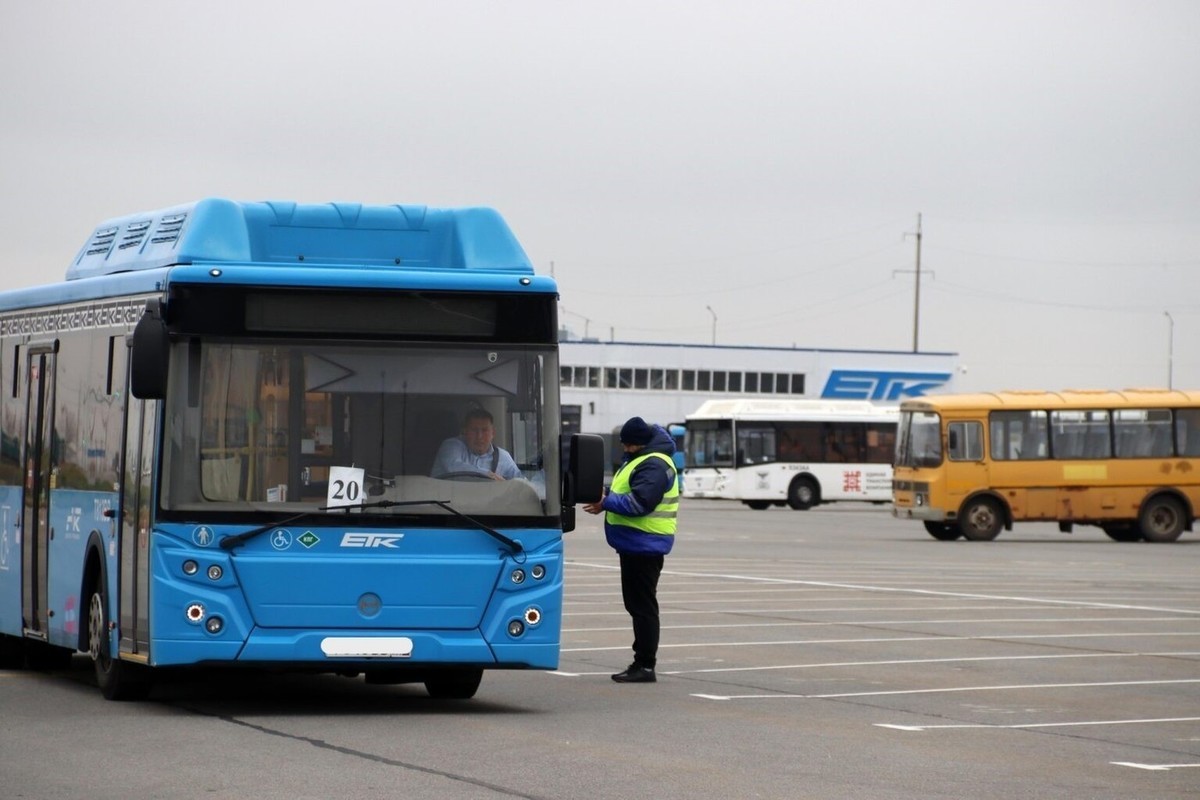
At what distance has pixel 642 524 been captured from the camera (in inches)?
581

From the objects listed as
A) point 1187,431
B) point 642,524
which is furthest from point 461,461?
point 1187,431

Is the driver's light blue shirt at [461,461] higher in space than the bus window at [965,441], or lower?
lower

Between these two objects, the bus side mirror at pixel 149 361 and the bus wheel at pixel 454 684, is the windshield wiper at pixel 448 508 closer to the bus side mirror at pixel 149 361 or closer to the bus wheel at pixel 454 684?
the bus wheel at pixel 454 684

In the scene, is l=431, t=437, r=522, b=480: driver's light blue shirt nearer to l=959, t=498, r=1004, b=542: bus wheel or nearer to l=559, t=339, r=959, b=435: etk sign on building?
l=959, t=498, r=1004, b=542: bus wheel

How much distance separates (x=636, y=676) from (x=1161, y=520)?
103ft

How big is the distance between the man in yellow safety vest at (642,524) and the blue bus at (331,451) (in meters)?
2.03

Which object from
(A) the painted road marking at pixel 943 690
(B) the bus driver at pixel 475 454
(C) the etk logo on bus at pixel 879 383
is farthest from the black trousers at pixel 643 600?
(C) the etk logo on bus at pixel 879 383

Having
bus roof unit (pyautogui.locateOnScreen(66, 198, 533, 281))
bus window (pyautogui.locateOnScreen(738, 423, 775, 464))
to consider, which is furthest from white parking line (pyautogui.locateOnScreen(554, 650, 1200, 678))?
bus window (pyautogui.locateOnScreen(738, 423, 775, 464))

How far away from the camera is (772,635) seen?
18.7 m

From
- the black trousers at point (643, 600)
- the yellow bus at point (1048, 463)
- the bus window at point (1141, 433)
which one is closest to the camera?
the black trousers at point (643, 600)

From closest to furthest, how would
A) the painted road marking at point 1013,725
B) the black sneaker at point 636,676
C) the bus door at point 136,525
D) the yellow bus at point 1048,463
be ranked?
1. the bus door at point 136,525
2. the painted road marking at point 1013,725
3. the black sneaker at point 636,676
4. the yellow bus at point 1048,463

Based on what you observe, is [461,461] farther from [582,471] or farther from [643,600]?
[643,600]

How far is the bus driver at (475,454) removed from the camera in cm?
1214

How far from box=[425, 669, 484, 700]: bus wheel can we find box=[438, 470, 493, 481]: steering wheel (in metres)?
1.26
